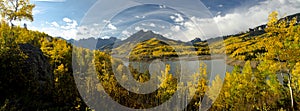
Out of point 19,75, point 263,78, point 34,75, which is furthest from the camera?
point 263,78

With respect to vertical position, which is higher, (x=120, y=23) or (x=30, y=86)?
(x=120, y=23)

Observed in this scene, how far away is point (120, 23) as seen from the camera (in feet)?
36.0

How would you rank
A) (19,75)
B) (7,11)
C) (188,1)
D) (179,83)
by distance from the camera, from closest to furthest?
(188,1), (19,75), (179,83), (7,11)

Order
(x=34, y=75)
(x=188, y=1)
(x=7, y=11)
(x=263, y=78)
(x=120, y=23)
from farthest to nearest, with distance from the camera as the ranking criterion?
(x=263, y=78) → (x=7, y=11) → (x=34, y=75) → (x=120, y=23) → (x=188, y=1)

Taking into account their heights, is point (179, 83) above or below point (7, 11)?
below

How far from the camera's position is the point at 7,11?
19.5 metres

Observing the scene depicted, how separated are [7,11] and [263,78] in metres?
22.6

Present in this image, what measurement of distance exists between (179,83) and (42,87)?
28.0 feet

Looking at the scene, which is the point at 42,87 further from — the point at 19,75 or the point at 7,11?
the point at 7,11

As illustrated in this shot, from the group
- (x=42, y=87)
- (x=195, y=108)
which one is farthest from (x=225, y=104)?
(x=42, y=87)

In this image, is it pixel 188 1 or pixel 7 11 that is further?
pixel 7 11

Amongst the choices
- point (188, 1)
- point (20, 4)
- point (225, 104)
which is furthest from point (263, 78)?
point (20, 4)

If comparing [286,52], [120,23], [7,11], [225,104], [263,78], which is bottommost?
[225,104]

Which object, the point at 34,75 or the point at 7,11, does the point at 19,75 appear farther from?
the point at 7,11
